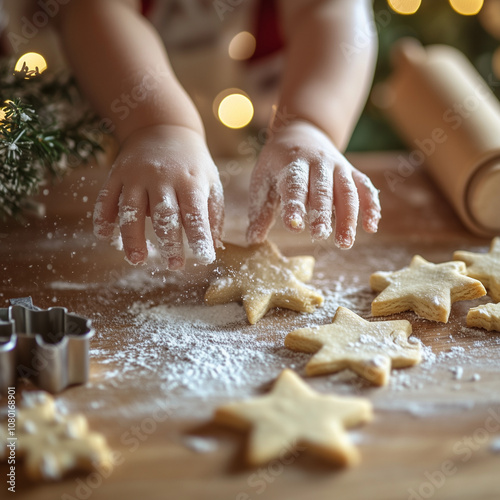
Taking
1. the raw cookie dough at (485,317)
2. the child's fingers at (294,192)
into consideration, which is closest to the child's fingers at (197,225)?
the child's fingers at (294,192)

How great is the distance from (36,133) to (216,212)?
28cm

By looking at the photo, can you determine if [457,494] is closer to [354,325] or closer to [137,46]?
[354,325]

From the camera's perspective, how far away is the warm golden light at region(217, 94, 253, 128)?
1.46 meters

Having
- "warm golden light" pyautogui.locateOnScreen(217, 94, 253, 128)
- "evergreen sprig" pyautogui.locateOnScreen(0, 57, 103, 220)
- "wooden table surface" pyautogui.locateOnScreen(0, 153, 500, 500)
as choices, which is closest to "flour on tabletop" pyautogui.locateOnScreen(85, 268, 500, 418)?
"wooden table surface" pyautogui.locateOnScreen(0, 153, 500, 500)

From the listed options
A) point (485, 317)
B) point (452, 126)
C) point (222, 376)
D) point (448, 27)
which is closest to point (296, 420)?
point (222, 376)

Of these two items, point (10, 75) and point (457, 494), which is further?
point (10, 75)

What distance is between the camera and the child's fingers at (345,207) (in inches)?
29.3

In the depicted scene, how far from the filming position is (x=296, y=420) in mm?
551

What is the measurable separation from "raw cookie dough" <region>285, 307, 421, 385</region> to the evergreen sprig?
45cm

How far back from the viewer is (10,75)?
100 cm

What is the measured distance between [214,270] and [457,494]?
43 centimetres

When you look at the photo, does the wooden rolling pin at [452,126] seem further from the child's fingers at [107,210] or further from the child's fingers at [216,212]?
the child's fingers at [107,210]

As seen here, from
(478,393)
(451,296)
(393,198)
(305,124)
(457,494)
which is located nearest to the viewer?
(457,494)

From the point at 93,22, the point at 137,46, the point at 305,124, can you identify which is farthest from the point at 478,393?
the point at 93,22
